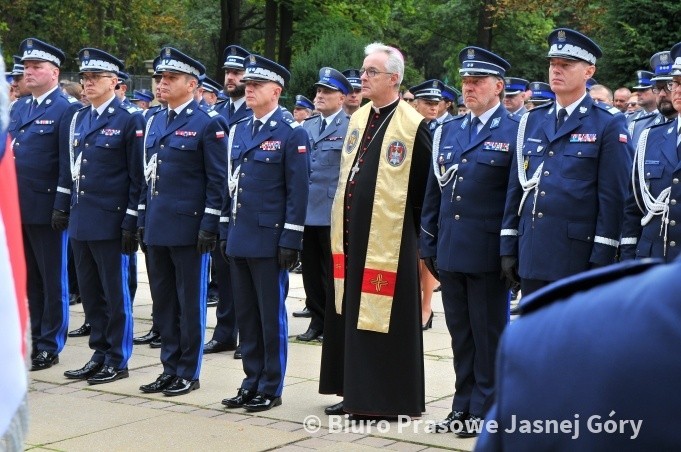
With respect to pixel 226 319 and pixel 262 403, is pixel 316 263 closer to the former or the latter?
pixel 226 319

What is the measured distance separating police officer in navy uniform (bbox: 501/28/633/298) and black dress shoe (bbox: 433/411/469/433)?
2.93ft

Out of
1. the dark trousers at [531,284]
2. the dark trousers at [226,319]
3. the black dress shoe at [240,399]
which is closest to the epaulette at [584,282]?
the dark trousers at [531,284]

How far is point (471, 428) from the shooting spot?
636 cm

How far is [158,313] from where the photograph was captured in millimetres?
7809

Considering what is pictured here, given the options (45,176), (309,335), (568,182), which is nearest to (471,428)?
(568,182)

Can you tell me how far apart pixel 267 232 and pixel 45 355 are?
2508 mm

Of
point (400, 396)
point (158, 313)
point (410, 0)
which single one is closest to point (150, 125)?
point (158, 313)

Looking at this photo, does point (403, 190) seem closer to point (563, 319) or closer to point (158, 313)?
point (158, 313)

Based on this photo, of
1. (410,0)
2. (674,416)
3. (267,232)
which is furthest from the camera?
(410,0)

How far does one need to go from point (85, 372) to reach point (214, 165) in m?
1.84

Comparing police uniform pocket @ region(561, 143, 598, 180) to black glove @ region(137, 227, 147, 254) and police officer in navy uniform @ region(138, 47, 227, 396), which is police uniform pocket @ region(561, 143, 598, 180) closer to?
police officer in navy uniform @ region(138, 47, 227, 396)

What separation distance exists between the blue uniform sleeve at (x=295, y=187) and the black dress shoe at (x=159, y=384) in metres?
1.36

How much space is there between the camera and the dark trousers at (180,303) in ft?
25.0

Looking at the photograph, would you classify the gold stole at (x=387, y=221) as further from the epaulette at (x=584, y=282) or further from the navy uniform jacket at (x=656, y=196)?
the epaulette at (x=584, y=282)
